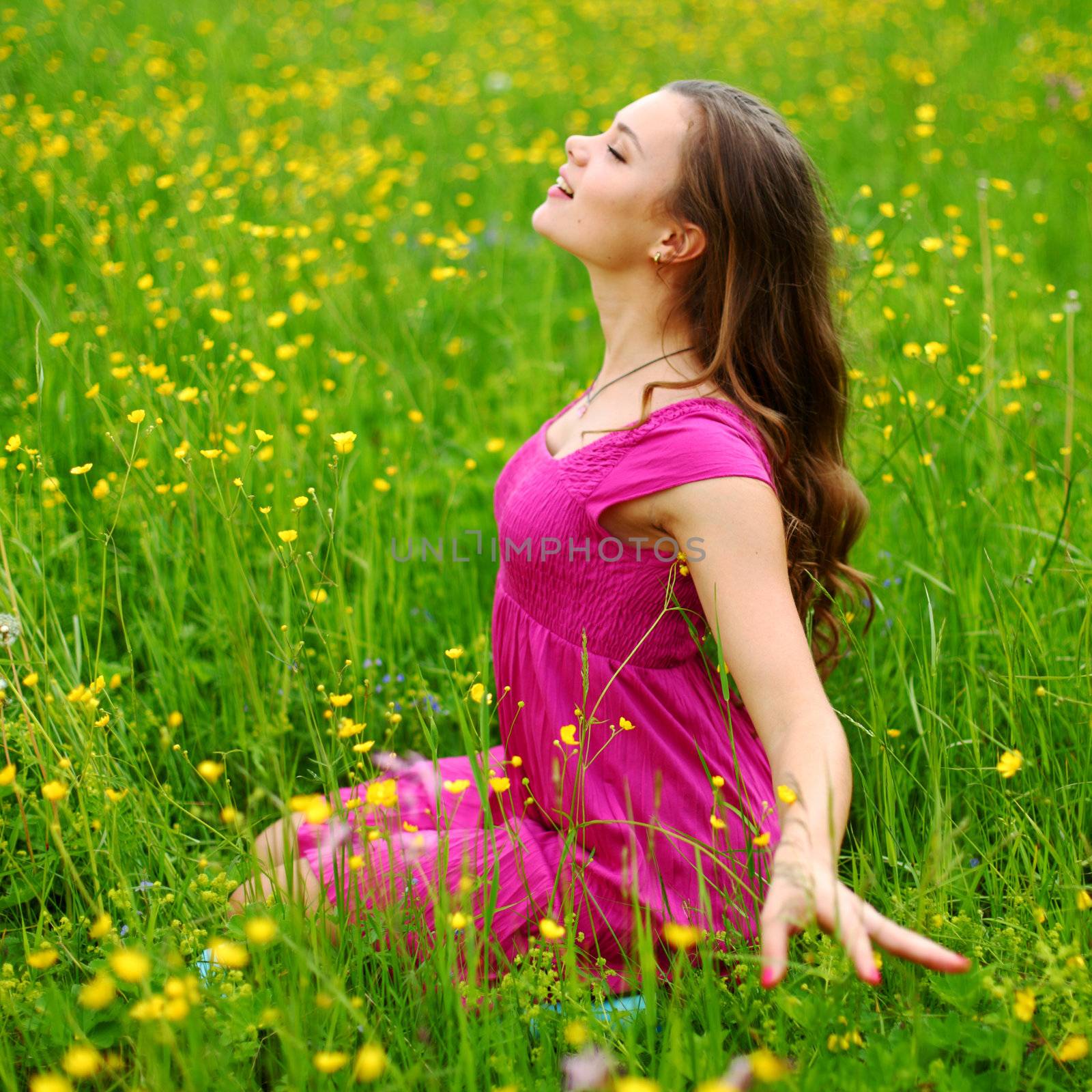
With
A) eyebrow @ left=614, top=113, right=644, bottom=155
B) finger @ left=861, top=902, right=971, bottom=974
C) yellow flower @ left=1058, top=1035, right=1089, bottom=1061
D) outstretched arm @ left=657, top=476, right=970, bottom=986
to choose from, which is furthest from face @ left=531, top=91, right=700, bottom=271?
yellow flower @ left=1058, top=1035, right=1089, bottom=1061

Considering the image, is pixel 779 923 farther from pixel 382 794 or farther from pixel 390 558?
pixel 390 558

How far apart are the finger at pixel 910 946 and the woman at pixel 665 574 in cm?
21

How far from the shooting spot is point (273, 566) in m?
2.22

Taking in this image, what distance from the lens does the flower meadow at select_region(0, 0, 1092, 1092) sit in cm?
119

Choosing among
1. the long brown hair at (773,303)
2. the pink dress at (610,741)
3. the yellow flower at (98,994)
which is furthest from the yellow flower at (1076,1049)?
the yellow flower at (98,994)

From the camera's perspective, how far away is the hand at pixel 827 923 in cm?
101

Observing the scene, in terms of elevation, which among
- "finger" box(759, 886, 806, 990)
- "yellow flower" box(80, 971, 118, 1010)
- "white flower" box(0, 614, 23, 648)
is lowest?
"finger" box(759, 886, 806, 990)

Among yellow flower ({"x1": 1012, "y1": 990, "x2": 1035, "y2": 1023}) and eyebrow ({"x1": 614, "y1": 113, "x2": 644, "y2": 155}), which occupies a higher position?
eyebrow ({"x1": 614, "y1": 113, "x2": 644, "y2": 155})

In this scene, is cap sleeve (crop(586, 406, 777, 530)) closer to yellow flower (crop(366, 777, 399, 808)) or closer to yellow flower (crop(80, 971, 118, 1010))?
yellow flower (crop(366, 777, 399, 808))

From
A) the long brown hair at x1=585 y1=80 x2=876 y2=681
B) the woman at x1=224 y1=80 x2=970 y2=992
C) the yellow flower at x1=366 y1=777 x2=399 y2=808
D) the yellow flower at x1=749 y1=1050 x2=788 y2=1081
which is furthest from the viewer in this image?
the long brown hair at x1=585 y1=80 x2=876 y2=681

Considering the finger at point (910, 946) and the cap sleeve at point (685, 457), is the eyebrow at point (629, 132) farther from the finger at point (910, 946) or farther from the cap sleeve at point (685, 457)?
the finger at point (910, 946)

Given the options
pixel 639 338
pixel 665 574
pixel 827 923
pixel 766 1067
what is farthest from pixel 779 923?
pixel 639 338

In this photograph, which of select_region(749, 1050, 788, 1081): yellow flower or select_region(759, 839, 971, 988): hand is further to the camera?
select_region(759, 839, 971, 988): hand

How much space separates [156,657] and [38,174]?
2088 mm
